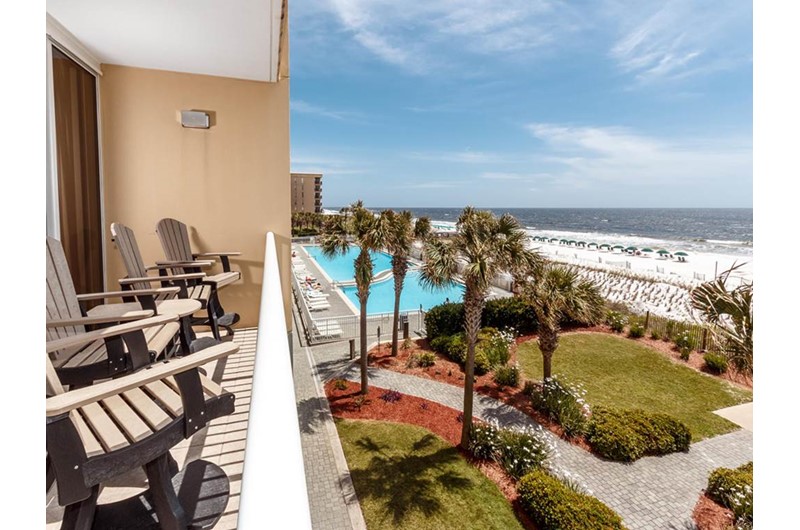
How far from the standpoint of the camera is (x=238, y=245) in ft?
16.1

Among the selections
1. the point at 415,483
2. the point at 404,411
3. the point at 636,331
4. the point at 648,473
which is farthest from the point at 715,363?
the point at 415,483

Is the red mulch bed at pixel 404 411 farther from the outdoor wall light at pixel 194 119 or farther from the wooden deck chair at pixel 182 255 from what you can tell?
the outdoor wall light at pixel 194 119

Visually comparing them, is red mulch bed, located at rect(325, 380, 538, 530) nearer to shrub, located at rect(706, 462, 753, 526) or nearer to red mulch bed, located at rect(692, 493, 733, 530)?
red mulch bed, located at rect(692, 493, 733, 530)

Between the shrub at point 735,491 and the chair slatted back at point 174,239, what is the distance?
28.1ft

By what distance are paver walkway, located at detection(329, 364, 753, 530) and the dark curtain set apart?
7456mm

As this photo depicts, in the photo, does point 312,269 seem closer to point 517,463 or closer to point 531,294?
point 531,294

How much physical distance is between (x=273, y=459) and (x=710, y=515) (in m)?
8.39

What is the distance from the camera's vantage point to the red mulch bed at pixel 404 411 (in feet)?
26.3

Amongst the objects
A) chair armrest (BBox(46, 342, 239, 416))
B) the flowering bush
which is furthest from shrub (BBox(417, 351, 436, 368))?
chair armrest (BBox(46, 342, 239, 416))

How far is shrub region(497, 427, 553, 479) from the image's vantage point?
695cm

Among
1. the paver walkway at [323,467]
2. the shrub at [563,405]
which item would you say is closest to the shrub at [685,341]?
the shrub at [563,405]

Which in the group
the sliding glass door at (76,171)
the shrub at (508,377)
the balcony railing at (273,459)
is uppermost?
the sliding glass door at (76,171)
